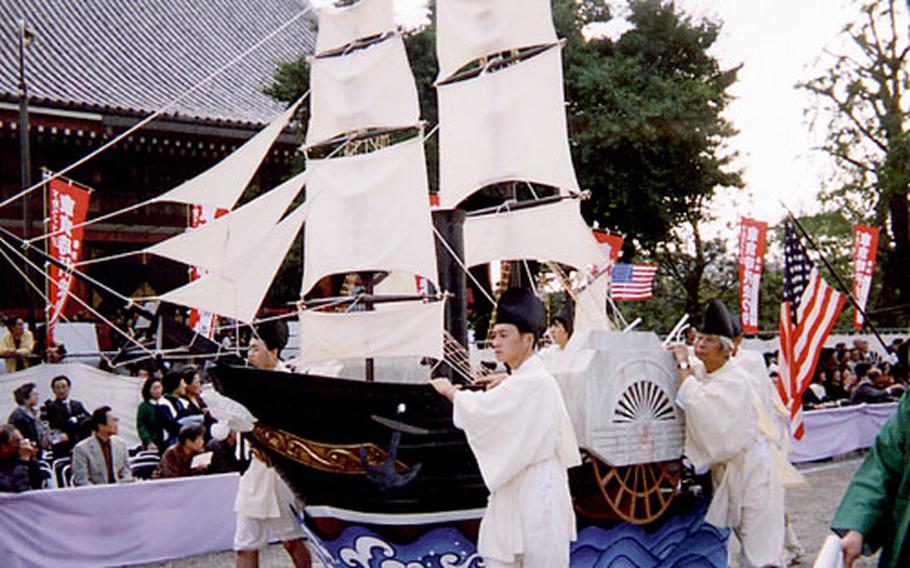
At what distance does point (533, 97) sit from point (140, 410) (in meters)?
5.51

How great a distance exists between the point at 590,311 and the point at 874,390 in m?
7.50

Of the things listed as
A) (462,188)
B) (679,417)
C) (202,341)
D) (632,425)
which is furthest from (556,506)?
(202,341)

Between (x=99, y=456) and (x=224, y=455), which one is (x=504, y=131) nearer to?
(x=224, y=455)

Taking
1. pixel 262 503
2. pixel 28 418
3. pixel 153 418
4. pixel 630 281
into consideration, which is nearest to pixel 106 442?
pixel 28 418

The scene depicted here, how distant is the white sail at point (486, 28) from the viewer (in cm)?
1048

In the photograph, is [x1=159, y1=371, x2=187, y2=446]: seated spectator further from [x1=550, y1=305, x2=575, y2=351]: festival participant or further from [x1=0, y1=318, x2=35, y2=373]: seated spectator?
[x1=550, y1=305, x2=575, y2=351]: festival participant

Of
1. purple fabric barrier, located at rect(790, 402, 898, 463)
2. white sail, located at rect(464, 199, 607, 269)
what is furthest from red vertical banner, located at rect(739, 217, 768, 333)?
white sail, located at rect(464, 199, 607, 269)

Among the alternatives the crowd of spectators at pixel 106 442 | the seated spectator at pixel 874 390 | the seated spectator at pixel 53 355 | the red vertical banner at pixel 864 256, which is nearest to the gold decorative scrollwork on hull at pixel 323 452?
the crowd of spectators at pixel 106 442

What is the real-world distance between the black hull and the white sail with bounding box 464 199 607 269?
4318 millimetres

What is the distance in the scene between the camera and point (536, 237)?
10781 mm

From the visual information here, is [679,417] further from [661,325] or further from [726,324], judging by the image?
[661,325]

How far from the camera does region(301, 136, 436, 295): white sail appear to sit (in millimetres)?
8312

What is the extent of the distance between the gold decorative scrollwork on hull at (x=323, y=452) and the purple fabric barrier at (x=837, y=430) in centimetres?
943

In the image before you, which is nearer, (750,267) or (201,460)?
(201,460)
